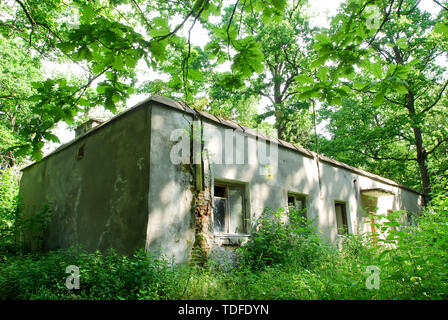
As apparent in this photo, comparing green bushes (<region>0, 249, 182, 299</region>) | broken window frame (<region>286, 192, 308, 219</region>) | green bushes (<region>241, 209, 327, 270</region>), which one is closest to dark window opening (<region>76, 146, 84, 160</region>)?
green bushes (<region>0, 249, 182, 299</region>)

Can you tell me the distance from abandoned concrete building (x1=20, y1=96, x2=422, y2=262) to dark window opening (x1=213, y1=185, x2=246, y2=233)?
25mm

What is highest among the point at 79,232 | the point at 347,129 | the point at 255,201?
the point at 347,129

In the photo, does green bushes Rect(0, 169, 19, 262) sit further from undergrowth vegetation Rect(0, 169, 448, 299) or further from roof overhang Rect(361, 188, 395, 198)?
roof overhang Rect(361, 188, 395, 198)

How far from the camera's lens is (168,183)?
6.45 metres

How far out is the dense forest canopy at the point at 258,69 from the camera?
113 inches

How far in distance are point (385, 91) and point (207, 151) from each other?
4.74m

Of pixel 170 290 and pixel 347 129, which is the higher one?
pixel 347 129

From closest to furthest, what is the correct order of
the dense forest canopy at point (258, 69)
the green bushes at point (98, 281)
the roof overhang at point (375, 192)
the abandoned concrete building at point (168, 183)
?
1. the dense forest canopy at point (258, 69)
2. the green bushes at point (98, 281)
3. the abandoned concrete building at point (168, 183)
4. the roof overhang at point (375, 192)

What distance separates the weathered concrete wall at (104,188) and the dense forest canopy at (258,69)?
4.57ft

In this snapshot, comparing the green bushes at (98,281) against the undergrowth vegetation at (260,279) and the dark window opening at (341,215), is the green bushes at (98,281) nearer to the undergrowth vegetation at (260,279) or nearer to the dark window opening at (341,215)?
the undergrowth vegetation at (260,279)

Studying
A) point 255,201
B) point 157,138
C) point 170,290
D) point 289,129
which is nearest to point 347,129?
point 289,129

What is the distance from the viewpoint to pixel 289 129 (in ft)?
71.4

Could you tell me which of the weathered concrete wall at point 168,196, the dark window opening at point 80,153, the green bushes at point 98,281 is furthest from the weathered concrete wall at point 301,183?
the dark window opening at point 80,153
